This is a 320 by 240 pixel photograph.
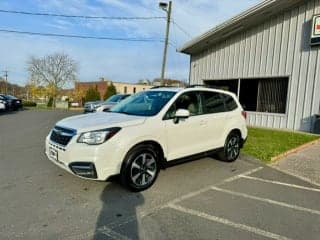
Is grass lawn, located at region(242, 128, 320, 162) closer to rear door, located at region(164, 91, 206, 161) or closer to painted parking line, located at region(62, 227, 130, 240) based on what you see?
rear door, located at region(164, 91, 206, 161)

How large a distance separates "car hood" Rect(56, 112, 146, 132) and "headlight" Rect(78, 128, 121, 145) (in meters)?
0.07

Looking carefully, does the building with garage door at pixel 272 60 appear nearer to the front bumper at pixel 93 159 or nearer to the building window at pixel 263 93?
the building window at pixel 263 93

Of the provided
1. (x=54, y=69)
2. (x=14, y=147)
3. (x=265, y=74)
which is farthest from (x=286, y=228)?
(x=54, y=69)

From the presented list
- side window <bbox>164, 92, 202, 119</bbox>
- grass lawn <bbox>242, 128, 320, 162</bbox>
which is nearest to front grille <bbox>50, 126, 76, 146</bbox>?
side window <bbox>164, 92, 202, 119</bbox>

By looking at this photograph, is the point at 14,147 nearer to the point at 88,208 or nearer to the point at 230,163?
the point at 88,208

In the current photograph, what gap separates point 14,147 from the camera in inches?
312

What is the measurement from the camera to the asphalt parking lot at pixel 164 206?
343 centimetres

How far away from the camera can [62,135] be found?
4594 millimetres

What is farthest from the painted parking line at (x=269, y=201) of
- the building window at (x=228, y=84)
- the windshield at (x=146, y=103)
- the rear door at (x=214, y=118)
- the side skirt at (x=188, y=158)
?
the building window at (x=228, y=84)

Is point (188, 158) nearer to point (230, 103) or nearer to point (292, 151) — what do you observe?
point (230, 103)

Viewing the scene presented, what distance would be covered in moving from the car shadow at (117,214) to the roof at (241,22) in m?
9.90

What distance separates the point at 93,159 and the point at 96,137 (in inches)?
13.2

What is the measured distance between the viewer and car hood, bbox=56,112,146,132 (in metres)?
4.41

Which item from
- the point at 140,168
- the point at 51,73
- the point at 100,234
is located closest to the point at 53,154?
the point at 140,168
